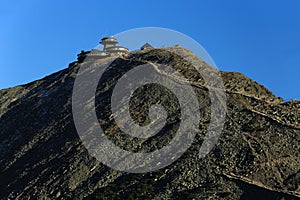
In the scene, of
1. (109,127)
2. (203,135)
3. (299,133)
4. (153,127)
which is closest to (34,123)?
(109,127)

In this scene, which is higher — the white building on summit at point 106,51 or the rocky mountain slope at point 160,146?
the white building on summit at point 106,51

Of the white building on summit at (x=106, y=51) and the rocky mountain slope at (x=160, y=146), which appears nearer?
the rocky mountain slope at (x=160, y=146)

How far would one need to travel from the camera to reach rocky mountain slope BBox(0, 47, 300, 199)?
62906 mm

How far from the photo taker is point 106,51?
129m

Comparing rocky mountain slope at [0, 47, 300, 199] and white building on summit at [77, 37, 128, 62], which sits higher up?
white building on summit at [77, 37, 128, 62]

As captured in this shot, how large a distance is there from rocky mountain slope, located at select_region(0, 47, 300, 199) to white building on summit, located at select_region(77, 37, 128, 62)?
19.0m

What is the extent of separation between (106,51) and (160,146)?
205 feet

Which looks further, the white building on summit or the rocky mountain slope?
the white building on summit

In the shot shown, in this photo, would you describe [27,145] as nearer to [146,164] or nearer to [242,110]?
[146,164]

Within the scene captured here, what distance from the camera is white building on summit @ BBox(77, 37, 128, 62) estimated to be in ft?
394

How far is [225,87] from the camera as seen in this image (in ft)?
288

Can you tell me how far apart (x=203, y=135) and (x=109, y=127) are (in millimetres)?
17623

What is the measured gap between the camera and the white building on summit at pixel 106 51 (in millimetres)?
120000

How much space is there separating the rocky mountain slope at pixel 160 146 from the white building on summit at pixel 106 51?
18978mm
